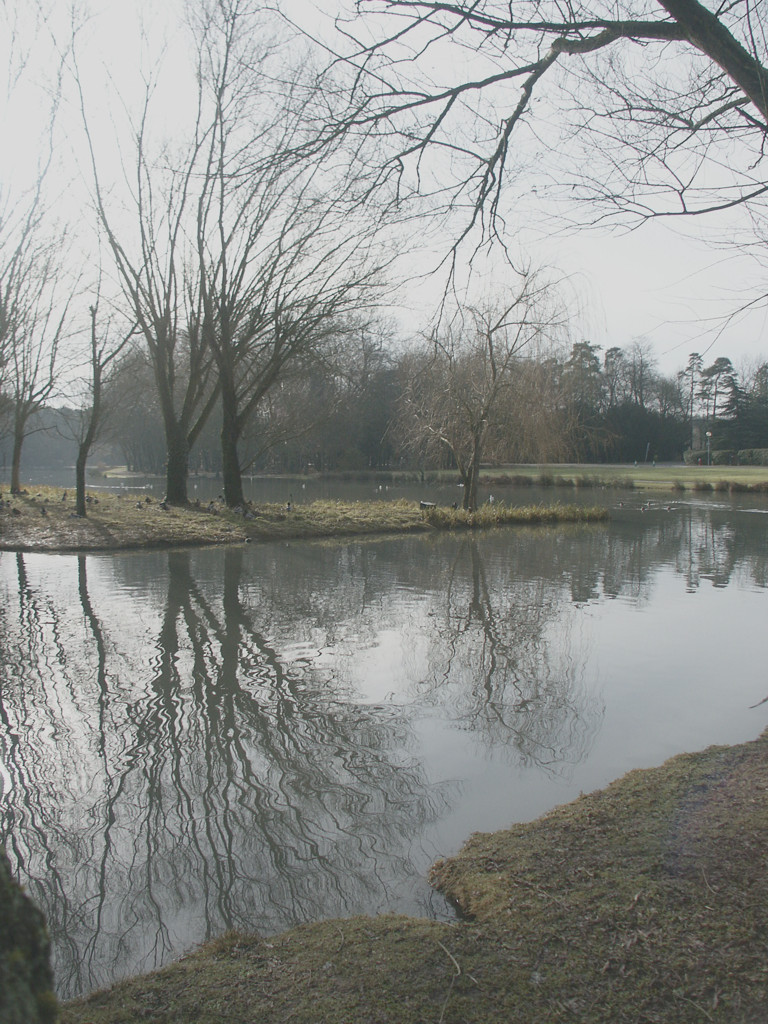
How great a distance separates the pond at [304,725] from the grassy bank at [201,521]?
11.8 feet

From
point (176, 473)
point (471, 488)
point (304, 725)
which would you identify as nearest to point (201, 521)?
point (176, 473)

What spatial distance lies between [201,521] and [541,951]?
15.1 meters

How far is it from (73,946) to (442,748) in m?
2.45

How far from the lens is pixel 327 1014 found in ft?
6.99

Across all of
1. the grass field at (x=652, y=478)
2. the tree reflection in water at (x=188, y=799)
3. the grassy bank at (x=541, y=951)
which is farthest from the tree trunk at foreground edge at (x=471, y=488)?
the grassy bank at (x=541, y=951)

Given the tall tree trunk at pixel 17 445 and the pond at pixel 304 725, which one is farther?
the tall tree trunk at pixel 17 445

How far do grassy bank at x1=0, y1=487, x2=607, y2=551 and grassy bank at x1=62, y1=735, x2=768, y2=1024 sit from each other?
12.7 meters

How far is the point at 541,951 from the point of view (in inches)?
96.5

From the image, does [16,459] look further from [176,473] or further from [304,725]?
[304,725]

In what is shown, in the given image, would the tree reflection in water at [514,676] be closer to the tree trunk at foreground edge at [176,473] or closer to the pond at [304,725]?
the pond at [304,725]

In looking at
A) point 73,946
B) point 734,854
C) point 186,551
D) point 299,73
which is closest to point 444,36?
point 299,73

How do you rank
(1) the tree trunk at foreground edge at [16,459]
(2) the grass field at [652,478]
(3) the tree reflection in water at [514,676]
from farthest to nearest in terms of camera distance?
1. (2) the grass field at [652,478]
2. (1) the tree trunk at foreground edge at [16,459]
3. (3) the tree reflection in water at [514,676]

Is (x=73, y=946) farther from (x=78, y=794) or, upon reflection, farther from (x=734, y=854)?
(x=734, y=854)

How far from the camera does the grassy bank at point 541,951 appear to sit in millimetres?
2162
